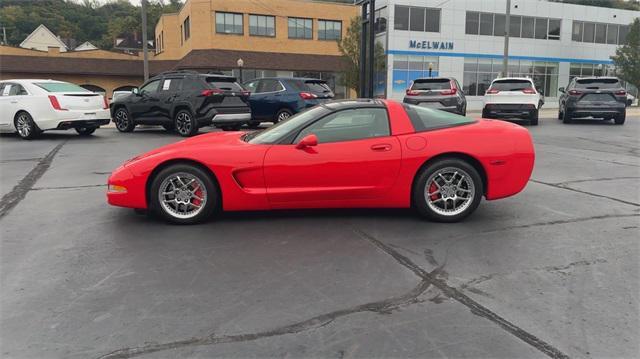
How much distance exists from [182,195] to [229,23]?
1386 inches

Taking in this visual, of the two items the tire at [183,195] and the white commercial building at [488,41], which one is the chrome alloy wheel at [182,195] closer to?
the tire at [183,195]

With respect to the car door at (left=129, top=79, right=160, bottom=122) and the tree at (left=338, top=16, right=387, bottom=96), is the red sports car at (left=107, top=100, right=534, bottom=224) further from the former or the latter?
the tree at (left=338, top=16, right=387, bottom=96)

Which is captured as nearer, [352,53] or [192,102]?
[192,102]

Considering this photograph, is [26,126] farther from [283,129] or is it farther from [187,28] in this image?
[187,28]

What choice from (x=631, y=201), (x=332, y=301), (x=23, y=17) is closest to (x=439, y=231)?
(x=332, y=301)

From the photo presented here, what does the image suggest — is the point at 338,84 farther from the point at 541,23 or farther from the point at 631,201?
the point at 631,201

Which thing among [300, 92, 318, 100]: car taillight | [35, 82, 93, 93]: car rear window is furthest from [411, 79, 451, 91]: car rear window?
[35, 82, 93, 93]: car rear window

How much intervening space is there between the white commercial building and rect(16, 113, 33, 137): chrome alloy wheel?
85.9 ft

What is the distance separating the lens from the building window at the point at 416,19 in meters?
37.9

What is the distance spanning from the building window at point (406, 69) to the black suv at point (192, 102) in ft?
82.6

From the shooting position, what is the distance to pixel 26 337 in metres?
2.96

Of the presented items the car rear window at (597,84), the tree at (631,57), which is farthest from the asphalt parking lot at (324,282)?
the tree at (631,57)

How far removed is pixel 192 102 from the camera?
44.2 feet

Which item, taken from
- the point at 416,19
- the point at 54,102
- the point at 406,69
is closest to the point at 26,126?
the point at 54,102
